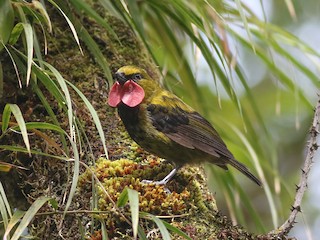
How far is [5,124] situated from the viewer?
6.34 feet

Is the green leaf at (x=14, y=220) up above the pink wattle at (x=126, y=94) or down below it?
below

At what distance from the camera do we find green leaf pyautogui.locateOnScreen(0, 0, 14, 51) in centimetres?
202

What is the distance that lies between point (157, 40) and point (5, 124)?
1306 mm

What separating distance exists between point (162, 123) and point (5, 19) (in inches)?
33.5

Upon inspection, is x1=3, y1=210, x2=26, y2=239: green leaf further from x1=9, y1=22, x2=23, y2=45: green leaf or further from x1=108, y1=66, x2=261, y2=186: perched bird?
x1=108, y1=66, x2=261, y2=186: perched bird

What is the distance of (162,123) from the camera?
2678 millimetres

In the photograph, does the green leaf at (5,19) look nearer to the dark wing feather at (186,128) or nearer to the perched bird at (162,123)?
the perched bird at (162,123)

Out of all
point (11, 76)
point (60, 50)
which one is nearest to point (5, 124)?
point (11, 76)

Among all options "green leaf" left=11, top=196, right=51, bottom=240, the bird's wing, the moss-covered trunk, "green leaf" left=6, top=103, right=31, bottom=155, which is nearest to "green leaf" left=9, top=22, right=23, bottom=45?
the moss-covered trunk

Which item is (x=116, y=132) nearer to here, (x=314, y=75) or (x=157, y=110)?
(x=157, y=110)

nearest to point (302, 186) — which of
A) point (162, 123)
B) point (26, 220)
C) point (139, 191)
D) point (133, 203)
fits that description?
point (139, 191)

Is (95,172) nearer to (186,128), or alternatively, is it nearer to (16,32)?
(16,32)

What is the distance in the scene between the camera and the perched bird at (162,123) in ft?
8.34

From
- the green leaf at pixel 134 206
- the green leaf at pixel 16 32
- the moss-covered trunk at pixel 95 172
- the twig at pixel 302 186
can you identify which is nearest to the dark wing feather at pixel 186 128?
the moss-covered trunk at pixel 95 172
